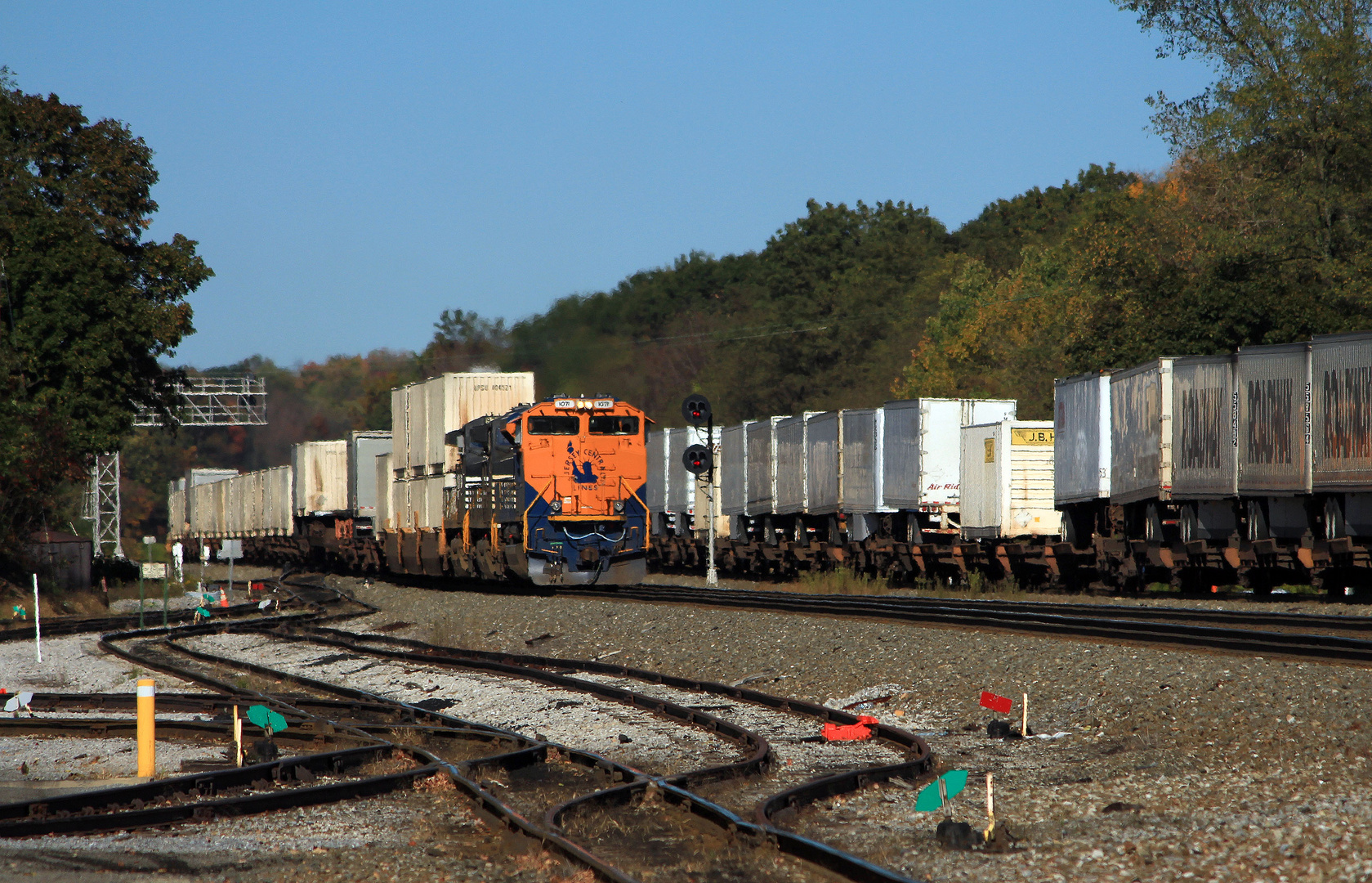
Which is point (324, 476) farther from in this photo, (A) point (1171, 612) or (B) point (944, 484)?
(A) point (1171, 612)

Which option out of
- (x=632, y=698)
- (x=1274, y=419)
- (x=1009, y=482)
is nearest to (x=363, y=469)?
(x=1009, y=482)

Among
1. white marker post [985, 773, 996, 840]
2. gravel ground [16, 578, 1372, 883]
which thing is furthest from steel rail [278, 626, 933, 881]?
white marker post [985, 773, 996, 840]

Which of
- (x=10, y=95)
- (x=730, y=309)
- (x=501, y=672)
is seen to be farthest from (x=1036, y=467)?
(x=730, y=309)

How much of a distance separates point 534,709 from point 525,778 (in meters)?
3.53

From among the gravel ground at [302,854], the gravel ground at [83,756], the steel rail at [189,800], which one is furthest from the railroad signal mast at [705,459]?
the gravel ground at [302,854]

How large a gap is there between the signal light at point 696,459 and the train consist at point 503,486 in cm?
526

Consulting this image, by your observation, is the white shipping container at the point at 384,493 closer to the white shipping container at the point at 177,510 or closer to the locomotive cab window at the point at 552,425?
the locomotive cab window at the point at 552,425

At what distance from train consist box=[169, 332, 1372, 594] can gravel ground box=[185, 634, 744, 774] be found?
704 centimetres

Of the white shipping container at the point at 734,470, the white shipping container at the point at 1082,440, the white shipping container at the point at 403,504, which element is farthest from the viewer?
the white shipping container at the point at 734,470

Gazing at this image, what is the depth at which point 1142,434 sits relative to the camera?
71.5 feet

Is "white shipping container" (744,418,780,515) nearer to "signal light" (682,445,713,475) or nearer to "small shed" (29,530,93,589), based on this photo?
"signal light" (682,445,713,475)

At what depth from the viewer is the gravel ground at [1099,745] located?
6508mm

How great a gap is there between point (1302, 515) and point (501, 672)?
11643mm

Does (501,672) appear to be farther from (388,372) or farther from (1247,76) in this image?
(388,372)
